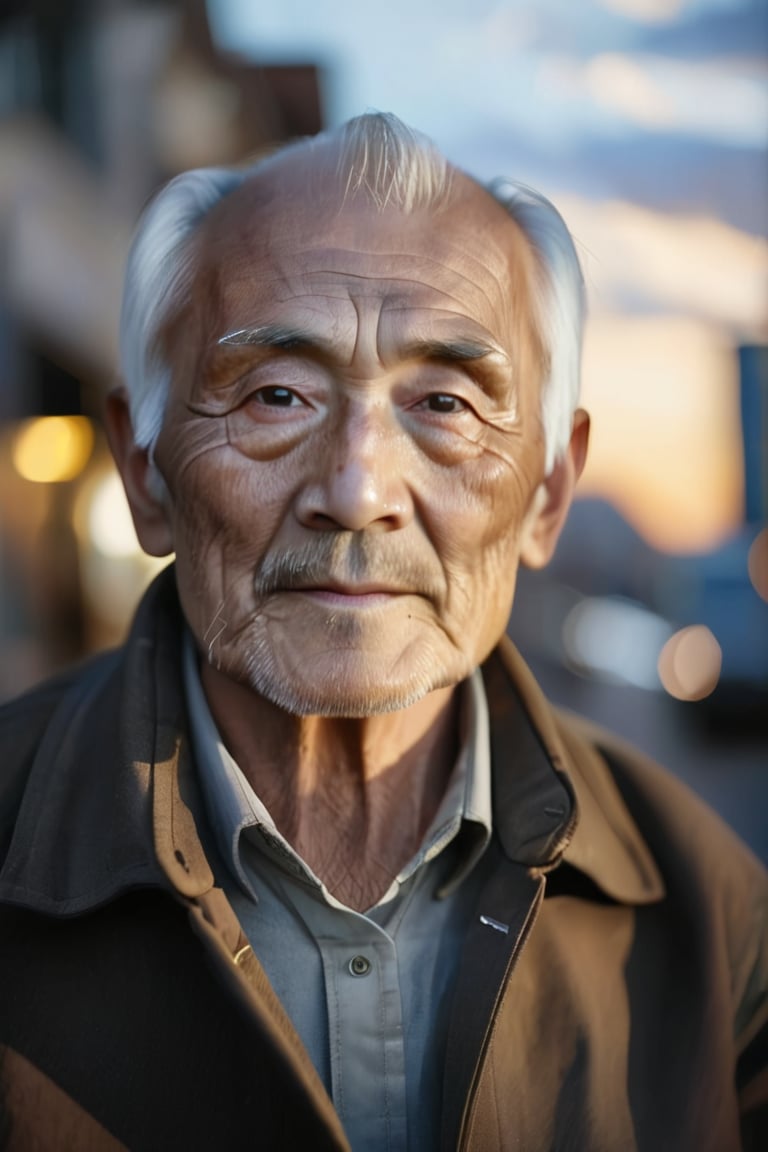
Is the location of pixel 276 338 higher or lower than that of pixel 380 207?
lower

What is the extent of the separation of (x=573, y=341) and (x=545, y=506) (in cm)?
28

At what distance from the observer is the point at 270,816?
181 centimetres

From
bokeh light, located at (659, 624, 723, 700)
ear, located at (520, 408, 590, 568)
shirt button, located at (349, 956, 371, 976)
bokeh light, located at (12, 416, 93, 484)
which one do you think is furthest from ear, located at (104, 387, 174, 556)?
bokeh light, located at (659, 624, 723, 700)

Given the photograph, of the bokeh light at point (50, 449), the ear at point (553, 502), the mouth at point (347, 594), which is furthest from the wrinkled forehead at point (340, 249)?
the bokeh light at point (50, 449)

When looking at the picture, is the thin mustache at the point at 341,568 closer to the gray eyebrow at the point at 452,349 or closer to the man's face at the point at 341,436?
the man's face at the point at 341,436

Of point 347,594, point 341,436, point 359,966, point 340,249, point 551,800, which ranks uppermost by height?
point 340,249

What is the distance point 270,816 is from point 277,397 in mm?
659

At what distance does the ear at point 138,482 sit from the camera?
1891 mm

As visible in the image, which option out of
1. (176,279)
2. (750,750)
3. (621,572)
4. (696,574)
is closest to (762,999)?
(176,279)

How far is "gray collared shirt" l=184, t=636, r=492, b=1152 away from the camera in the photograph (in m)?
1.65

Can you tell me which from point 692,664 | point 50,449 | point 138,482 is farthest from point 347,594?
point 692,664

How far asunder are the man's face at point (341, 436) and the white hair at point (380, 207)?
4 cm

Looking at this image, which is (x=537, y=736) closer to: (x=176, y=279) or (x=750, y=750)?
(x=176, y=279)

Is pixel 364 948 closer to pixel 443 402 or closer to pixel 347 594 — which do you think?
pixel 347 594
